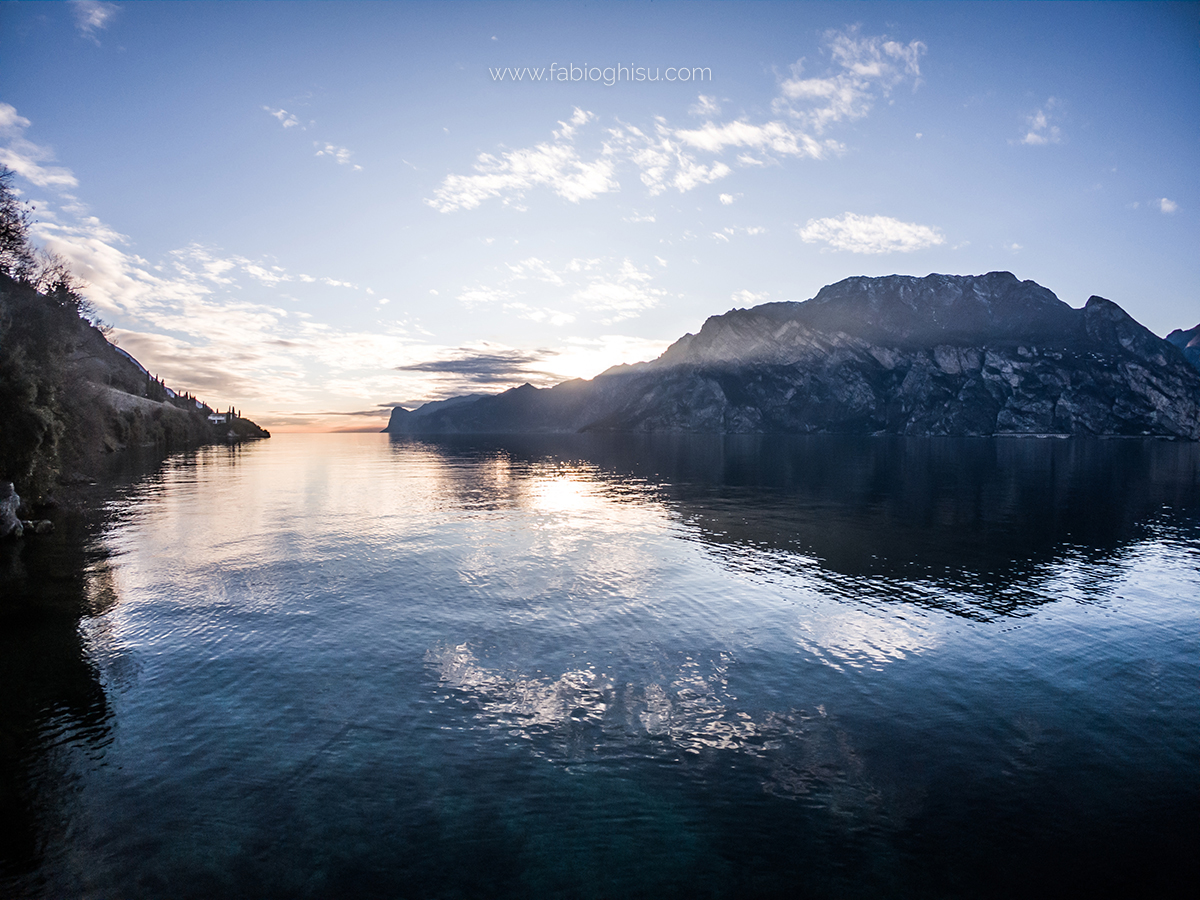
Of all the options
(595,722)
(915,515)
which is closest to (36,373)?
(595,722)

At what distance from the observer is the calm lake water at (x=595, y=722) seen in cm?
1338

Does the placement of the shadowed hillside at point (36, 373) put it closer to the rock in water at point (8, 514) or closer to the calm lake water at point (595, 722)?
the rock in water at point (8, 514)

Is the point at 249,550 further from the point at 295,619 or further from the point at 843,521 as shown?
the point at 843,521

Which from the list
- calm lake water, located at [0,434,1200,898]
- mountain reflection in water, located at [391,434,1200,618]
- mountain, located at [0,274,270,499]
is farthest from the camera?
mountain, located at [0,274,270,499]

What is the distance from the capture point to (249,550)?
147ft

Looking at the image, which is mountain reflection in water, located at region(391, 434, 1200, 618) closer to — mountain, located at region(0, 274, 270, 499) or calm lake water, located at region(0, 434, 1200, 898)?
calm lake water, located at region(0, 434, 1200, 898)

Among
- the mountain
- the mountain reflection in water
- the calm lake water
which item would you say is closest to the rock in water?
the mountain

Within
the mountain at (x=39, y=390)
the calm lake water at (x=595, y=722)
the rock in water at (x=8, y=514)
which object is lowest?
the calm lake water at (x=595, y=722)

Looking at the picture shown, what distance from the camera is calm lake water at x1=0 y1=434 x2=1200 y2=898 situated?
13383mm

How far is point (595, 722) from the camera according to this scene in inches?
762

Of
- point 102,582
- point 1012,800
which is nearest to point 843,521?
point 1012,800

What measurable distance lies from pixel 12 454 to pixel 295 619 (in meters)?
37.6

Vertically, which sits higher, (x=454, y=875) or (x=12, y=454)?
(x=12, y=454)

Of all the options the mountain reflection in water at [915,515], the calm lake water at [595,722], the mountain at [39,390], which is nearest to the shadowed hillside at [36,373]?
the mountain at [39,390]
